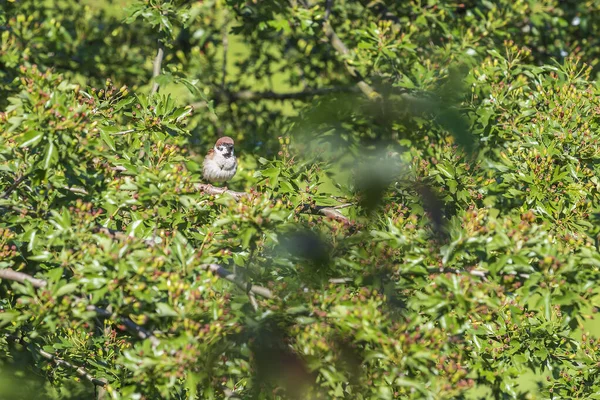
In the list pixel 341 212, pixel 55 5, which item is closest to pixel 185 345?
pixel 341 212

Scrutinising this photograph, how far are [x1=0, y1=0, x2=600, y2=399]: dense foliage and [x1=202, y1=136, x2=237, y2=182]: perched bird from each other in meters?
0.25

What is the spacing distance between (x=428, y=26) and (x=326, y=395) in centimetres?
586

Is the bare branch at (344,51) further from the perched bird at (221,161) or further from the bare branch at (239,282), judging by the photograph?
the bare branch at (239,282)

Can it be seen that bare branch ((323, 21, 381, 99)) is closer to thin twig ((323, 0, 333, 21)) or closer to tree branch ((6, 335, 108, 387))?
thin twig ((323, 0, 333, 21))

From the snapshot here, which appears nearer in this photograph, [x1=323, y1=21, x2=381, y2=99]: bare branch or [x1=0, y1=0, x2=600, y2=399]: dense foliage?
[x1=0, y1=0, x2=600, y2=399]: dense foliage

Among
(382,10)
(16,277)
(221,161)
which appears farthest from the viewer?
(382,10)

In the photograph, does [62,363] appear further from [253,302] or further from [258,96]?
[258,96]

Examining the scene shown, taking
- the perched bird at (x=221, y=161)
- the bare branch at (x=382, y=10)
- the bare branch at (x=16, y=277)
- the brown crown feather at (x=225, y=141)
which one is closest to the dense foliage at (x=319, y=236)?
the bare branch at (x=16, y=277)

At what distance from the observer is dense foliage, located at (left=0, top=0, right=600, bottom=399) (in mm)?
4352

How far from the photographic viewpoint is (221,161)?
9.08 m

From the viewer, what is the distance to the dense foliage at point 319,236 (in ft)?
14.3

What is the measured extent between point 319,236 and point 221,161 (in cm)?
402

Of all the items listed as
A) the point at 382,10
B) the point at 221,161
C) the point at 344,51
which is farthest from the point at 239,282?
the point at 382,10

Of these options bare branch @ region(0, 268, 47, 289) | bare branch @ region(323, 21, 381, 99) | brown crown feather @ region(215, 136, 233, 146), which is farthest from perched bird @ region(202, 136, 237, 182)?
bare branch @ region(0, 268, 47, 289)
